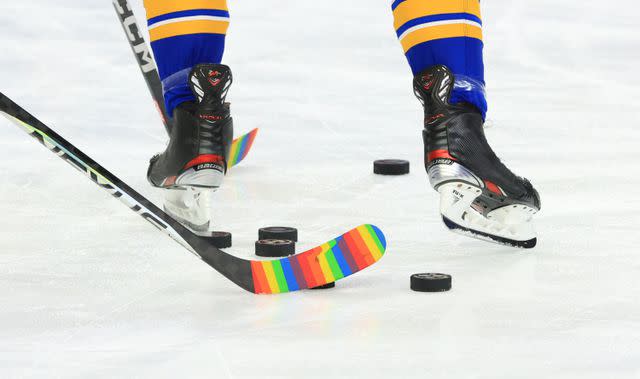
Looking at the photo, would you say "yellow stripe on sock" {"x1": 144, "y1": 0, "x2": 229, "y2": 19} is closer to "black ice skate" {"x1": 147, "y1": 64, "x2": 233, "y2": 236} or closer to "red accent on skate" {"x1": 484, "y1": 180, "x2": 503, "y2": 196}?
"black ice skate" {"x1": 147, "y1": 64, "x2": 233, "y2": 236}

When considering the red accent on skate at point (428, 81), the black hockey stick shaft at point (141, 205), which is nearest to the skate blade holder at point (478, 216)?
the red accent on skate at point (428, 81)

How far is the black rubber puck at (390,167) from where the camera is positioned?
324 cm

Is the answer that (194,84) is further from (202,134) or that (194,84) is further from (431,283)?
(431,283)

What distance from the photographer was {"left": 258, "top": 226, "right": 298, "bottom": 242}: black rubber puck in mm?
2422

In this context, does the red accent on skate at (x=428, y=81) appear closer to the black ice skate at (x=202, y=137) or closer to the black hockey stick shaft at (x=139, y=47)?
the black ice skate at (x=202, y=137)

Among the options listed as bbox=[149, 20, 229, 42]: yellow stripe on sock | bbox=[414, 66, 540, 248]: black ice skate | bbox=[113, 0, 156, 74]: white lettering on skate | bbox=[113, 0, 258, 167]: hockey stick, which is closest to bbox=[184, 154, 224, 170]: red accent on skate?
bbox=[149, 20, 229, 42]: yellow stripe on sock

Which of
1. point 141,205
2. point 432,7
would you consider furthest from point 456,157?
point 141,205

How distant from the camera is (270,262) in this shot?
2.08m

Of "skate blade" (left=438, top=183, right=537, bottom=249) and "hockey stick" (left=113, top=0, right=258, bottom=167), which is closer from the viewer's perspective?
"skate blade" (left=438, top=183, right=537, bottom=249)

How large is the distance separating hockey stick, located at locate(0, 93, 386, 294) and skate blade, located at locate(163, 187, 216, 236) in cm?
31

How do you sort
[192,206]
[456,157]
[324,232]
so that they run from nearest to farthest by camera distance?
[456,157] < [192,206] < [324,232]

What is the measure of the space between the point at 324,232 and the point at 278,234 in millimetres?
173

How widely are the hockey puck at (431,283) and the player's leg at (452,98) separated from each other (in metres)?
0.23

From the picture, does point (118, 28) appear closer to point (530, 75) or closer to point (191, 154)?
point (530, 75)
